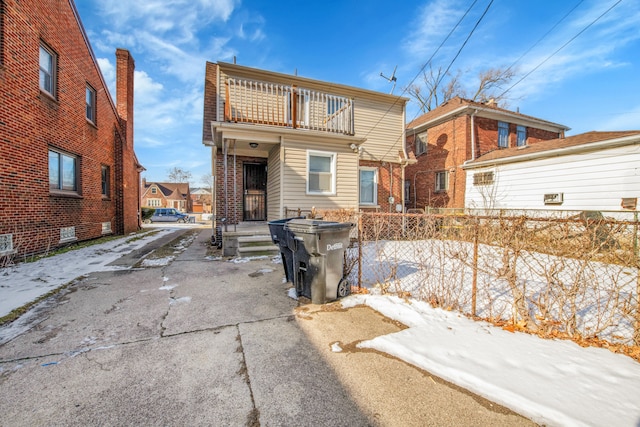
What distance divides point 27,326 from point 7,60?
6024 millimetres

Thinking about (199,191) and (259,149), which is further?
(199,191)

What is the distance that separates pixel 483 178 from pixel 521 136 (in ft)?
17.4

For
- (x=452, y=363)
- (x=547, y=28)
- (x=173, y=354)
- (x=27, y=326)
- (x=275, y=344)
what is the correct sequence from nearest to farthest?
(x=452, y=363) → (x=173, y=354) → (x=275, y=344) → (x=27, y=326) → (x=547, y=28)

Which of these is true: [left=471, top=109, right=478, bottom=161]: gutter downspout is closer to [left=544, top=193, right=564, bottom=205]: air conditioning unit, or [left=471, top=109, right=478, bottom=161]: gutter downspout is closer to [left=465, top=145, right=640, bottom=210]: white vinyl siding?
[left=465, top=145, right=640, bottom=210]: white vinyl siding

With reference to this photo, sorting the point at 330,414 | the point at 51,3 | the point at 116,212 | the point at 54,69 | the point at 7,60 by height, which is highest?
the point at 51,3

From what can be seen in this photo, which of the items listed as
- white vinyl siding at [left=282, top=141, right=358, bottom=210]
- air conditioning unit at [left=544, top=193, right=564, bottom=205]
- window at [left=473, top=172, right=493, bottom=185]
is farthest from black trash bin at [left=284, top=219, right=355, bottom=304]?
window at [left=473, top=172, right=493, bottom=185]

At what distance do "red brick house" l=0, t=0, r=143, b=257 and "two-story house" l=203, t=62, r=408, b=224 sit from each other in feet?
12.1

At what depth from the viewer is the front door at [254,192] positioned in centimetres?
929

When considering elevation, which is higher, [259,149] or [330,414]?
[259,149]

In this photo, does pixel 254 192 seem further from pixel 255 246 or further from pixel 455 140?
pixel 455 140

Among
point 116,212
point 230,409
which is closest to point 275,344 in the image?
point 230,409

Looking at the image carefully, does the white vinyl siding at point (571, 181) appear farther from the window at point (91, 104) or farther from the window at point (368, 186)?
the window at point (91, 104)

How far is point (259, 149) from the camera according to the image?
8.59 meters

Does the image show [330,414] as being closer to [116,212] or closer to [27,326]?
[27,326]
